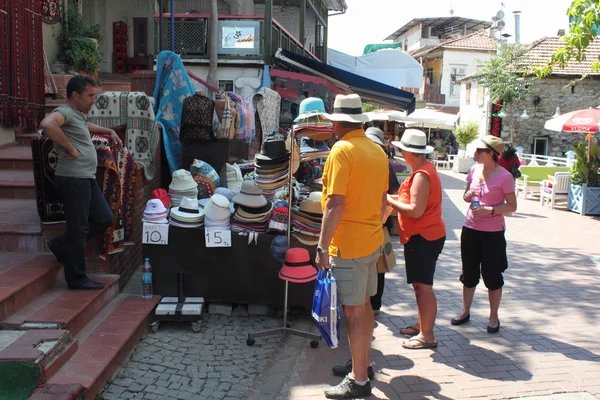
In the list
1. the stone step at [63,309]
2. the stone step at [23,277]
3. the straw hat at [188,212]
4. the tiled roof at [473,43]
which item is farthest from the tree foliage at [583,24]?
the tiled roof at [473,43]

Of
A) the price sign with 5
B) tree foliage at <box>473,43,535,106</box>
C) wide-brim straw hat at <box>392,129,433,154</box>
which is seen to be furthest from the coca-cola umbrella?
tree foliage at <box>473,43,535,106</box>

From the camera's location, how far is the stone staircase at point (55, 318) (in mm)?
3488

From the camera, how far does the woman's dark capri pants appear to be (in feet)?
16.2

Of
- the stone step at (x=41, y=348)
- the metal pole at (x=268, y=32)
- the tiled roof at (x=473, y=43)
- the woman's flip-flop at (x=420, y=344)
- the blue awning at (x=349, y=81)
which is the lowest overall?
the woman's flip-flop at (x=420, y=344)

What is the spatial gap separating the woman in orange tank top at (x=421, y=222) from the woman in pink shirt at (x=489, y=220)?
58 cm

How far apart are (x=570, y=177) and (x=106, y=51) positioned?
13.9 metres

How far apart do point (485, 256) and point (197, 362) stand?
9.09ft

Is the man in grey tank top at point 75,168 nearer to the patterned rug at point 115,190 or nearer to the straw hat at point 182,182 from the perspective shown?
the patterned rug at point 115,190

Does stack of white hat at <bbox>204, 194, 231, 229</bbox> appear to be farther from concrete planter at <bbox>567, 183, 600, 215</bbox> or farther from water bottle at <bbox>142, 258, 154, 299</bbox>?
concrete planter at <bbox>567, 183, 600, 215</bbox>

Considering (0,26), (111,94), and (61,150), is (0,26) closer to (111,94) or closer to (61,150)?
(111,94)

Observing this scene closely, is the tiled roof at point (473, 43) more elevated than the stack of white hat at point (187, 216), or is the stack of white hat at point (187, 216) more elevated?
the tiled roof at point (473, 43)

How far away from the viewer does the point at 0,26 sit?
7.41 m

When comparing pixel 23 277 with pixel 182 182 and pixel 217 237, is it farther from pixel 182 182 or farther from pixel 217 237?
pixel 182 182

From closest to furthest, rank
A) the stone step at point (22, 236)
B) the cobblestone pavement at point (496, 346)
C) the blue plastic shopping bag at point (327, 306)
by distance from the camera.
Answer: the blue plastic shopping bag at point (327, 306) < the cobblestone pavement at point (496, 346) < the stone step at point (22, 236)
